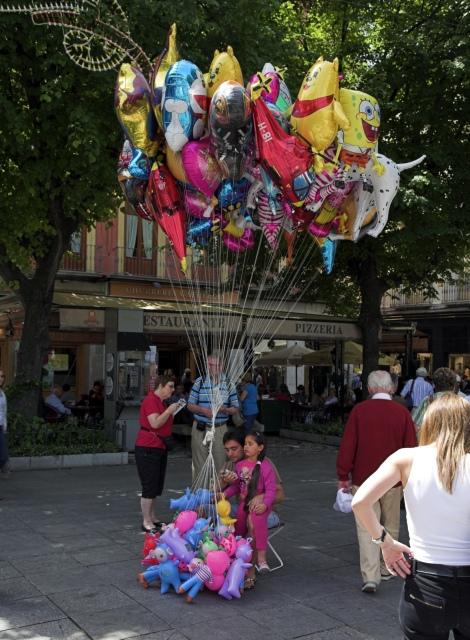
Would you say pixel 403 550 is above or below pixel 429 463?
below

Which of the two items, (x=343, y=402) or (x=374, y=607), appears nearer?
(x=374, y=607)

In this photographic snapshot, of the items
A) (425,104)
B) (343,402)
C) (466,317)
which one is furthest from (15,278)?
(466,317)

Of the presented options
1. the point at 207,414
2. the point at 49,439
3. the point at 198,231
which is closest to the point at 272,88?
the point at 198,231

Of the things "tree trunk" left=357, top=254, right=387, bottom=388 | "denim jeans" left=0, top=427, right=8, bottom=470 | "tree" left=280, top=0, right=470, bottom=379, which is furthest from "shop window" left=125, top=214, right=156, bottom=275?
"denim jeans" left=0, top=427, right=8, bottom=470

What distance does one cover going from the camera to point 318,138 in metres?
5.46

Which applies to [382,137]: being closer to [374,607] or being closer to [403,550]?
[374,607]

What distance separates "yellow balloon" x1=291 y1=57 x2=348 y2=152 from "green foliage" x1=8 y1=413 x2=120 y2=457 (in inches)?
322

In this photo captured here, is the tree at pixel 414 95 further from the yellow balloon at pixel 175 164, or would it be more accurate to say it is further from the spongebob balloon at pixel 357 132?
the yellow balloon at pixel 175 164

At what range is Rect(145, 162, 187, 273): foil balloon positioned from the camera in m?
6.04

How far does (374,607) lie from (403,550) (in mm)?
2514

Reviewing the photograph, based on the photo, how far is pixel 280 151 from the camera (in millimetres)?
5492

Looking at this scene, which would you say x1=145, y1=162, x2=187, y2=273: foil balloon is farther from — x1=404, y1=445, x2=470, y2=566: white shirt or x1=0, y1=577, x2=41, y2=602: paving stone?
x1=404, y1=445, x2=470, y2=566: white shirt

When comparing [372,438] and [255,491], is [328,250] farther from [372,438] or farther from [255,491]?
[255,491]

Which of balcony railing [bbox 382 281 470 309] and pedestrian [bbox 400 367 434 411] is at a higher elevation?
balcony railing [bbox 382 281 470 309]
